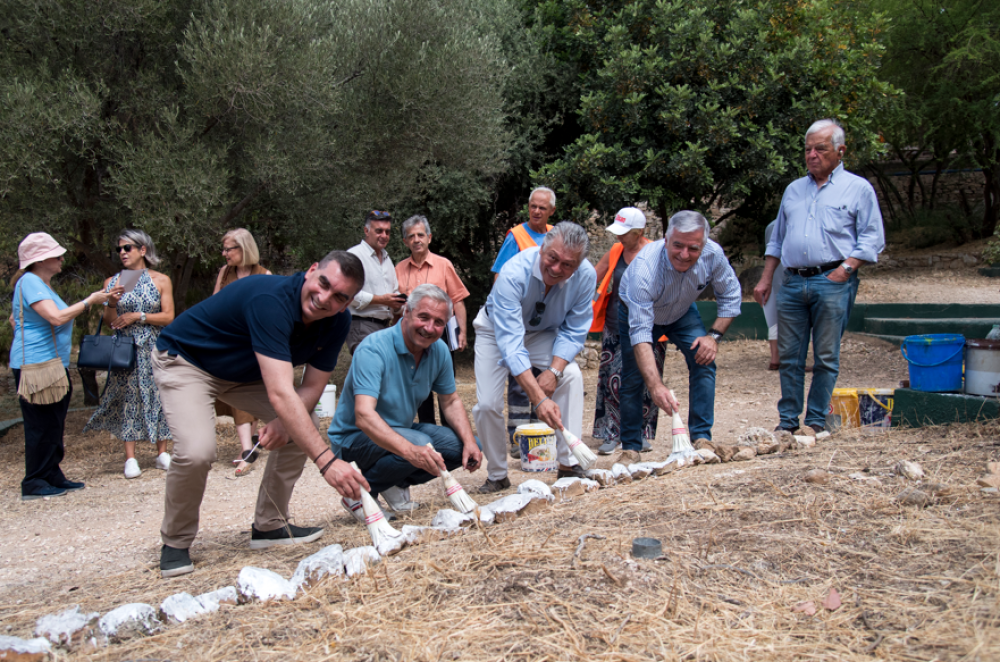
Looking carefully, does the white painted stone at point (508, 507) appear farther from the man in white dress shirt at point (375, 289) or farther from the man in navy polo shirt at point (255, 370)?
the man in white dress shirt at point (375, 289)

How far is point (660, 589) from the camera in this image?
252 centimetres

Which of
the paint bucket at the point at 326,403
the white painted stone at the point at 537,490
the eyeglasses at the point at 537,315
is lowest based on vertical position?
the paint bucket at the point at 326,403

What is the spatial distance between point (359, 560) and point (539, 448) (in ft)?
6.02

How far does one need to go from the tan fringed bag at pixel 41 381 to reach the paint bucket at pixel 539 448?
3.03 metres

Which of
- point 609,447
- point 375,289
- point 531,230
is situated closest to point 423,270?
point 375,289

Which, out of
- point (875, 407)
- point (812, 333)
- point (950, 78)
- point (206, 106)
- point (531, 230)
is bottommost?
point (875, 407)

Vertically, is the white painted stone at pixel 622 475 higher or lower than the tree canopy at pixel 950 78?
lower

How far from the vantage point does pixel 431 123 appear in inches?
297

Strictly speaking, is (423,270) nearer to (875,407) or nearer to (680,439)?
(680,439)

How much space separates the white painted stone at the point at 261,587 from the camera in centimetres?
273

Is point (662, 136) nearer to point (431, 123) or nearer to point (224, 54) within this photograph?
point (431, 123)

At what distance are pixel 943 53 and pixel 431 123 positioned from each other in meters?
13.8

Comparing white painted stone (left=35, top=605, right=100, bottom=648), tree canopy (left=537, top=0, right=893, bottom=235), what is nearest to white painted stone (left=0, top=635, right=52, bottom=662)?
white painted stone (left=35, top=605, right=100, bottom=648)

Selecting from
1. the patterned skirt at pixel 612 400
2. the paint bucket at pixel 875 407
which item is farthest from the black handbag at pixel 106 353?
the paint bucket at pixel 875 407
